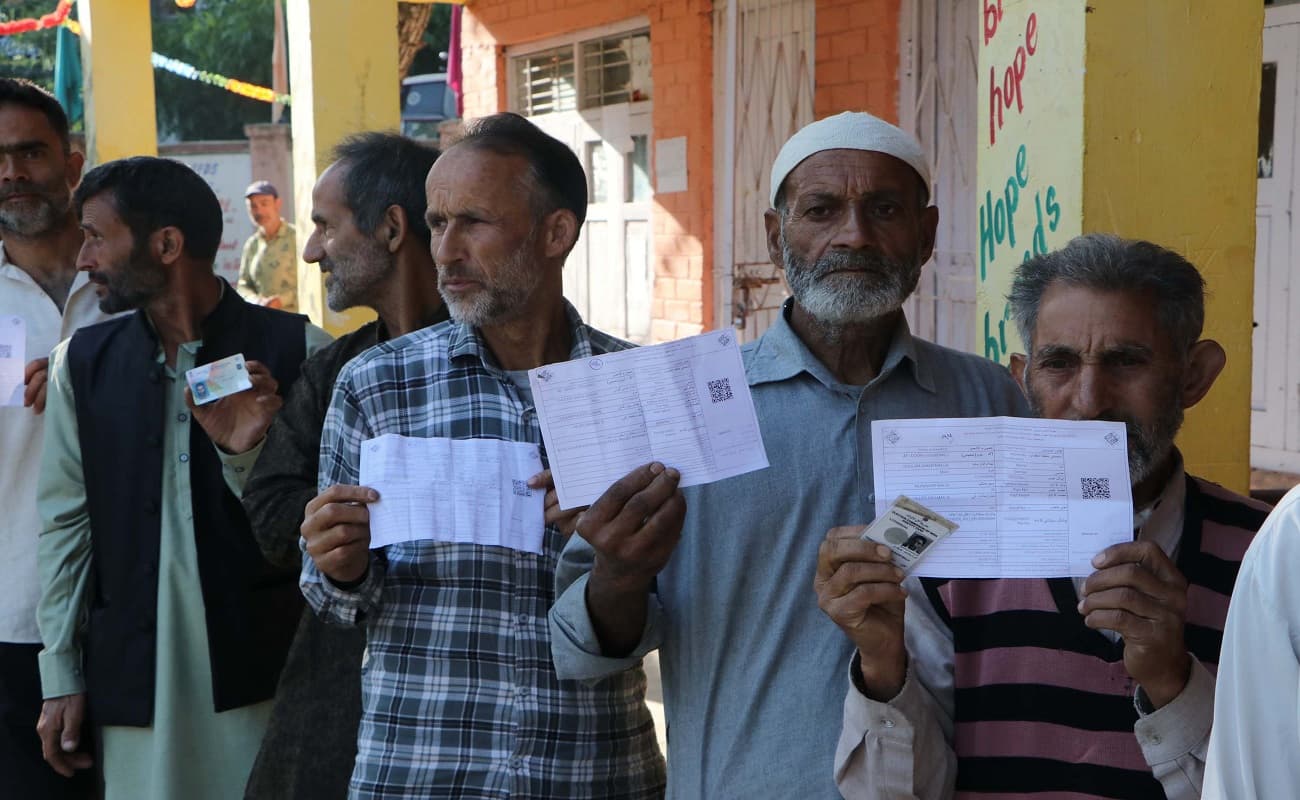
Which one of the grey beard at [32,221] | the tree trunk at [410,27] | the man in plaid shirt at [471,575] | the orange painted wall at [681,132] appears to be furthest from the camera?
the tree trunk at [410,27]

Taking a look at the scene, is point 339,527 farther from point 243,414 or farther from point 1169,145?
point 1169,145

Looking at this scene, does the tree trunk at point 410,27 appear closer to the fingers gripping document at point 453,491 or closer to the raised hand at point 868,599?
the fingers gripping document at point 453,491

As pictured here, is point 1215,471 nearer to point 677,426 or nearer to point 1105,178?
point 1105,178

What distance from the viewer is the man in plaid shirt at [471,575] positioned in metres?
2.38

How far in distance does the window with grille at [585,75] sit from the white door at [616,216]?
0.30 feet

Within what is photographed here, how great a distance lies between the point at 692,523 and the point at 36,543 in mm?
2118

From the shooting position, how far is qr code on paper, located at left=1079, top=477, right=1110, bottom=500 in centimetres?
182

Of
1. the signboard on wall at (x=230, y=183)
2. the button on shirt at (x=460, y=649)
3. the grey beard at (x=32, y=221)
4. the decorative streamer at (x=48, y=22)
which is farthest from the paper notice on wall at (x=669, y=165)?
the signboard on wall at (x=230, y=183)

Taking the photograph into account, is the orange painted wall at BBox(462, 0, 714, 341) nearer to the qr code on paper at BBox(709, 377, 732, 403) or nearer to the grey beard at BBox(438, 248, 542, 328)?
the grey beard at BBox(438, 248, 542, 328)

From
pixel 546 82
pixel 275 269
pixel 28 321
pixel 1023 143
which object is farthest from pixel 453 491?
pixel 275 269

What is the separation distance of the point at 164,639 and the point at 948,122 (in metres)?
4.65

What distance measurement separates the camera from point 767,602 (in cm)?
216

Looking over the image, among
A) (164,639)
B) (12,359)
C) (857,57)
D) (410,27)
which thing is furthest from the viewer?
(410,27)

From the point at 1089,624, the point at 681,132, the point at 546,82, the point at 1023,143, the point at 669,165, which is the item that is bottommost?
the point at 1089,624
